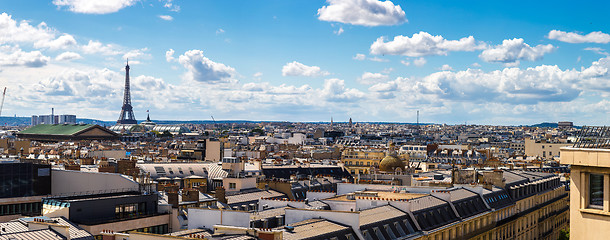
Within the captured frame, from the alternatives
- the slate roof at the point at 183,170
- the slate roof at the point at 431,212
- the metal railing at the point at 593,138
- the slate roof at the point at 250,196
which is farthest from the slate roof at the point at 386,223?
the slate roof at the point at 183,170

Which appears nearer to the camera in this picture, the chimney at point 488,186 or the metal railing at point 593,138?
the metal railing at point 593,138

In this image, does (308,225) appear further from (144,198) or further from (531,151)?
(531,151)

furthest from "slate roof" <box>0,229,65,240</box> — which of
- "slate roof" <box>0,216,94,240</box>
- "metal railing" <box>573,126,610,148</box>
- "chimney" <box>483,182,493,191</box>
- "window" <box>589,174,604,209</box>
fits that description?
"chimney" <box>483,182,493,191</box>

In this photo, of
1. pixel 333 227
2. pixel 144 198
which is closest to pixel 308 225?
pixel 333 227

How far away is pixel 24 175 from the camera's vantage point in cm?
5175

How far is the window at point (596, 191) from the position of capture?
67.4 feet

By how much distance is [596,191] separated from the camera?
67.9 ft

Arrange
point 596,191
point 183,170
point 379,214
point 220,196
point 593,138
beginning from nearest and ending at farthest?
point 596,191 → point 593,138 → point 379,214 → point 220,196 → point 183,170

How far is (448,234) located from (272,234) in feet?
76.7

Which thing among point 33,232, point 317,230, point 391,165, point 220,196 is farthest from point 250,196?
point 33,232

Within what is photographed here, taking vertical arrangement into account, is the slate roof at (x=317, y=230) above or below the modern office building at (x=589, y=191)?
below

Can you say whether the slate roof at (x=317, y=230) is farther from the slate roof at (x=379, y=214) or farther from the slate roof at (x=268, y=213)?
the slate roof at (x=268, y=213)

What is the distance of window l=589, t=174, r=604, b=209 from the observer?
67.4 ft

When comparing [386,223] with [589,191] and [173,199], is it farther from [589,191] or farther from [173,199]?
[589,191]
